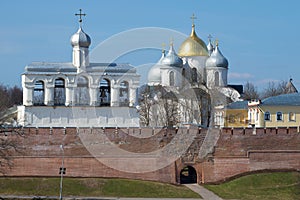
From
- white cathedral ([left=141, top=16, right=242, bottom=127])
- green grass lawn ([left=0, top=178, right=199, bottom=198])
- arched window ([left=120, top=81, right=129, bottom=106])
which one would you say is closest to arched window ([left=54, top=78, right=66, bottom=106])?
arched window ([left=120, top=81, right=129, bottom=106])

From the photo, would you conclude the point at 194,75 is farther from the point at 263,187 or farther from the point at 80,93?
the point at 263,187

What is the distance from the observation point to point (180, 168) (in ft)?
108

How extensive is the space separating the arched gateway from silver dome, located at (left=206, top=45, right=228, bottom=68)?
14200mm

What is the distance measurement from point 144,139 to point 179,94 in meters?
11.0

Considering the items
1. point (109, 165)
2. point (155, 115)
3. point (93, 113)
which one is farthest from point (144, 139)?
point (155, 115)

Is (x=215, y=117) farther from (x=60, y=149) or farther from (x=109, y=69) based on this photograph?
(x=60, y=149)

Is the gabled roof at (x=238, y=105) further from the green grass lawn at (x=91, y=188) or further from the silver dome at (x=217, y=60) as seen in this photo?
the green grass lawn at (x=91, y=188)

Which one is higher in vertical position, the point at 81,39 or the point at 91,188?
the point at 81,39

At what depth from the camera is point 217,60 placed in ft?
159

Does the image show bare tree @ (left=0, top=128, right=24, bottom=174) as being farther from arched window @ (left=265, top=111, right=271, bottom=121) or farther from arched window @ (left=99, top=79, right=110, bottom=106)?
arched window @ (left=265, top=111, right=271, bottom=121)

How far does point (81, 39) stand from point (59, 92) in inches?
116

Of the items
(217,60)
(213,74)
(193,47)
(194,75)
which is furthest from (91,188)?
(193,47)

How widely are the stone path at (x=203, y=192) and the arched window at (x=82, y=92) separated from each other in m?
7.33

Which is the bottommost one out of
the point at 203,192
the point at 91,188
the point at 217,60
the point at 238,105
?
the point at 203,192
